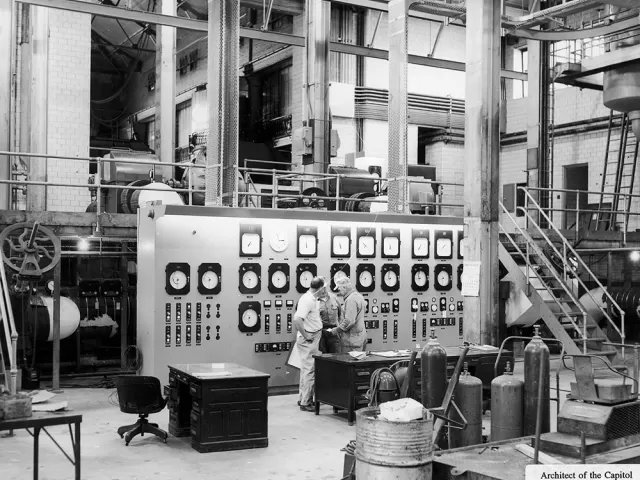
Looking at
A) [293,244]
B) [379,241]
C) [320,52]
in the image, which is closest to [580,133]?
[320,52]

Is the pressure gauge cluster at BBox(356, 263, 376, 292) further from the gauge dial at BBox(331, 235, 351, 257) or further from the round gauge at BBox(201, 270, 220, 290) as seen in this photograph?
the round gauge at BBox(201, 270, 220, 290)

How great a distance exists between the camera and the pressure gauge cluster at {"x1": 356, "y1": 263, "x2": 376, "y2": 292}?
14.1m

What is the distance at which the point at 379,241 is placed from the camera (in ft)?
46.9

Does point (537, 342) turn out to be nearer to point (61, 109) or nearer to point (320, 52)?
point (320, 52)

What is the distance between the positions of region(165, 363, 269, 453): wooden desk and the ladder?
12.3 metres

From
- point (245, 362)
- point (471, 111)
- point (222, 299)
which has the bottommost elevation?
point (245, 362)

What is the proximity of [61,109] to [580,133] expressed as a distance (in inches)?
541

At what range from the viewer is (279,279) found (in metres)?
13.2

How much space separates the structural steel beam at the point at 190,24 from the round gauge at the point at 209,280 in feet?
23.6

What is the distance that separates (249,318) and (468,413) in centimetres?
633

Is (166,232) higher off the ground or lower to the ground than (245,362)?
higher

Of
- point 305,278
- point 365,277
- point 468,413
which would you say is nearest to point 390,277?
point 365,277

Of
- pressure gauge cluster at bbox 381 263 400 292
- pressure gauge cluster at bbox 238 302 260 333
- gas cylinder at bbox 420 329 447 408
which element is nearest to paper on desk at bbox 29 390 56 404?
pressure gauge cluster at bbox 238 302 260 333

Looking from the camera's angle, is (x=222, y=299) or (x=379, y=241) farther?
(x=379, y=241)
